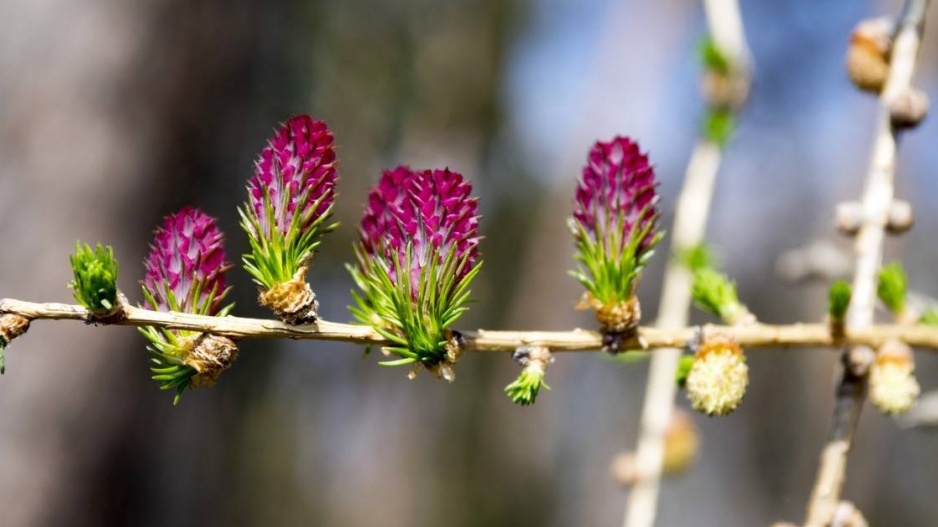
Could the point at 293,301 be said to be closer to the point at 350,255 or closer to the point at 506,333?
the point at 506,333

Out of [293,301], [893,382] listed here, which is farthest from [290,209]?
[893,382]

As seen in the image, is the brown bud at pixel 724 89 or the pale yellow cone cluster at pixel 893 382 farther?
the brown bud at pixel 724 89

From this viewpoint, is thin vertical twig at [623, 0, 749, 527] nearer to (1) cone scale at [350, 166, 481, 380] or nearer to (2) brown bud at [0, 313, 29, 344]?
(1) cone scale at [350, 166, 481, 380]

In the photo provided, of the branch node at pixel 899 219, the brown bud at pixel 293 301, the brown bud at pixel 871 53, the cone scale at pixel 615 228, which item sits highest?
the brown bud at pixel 871 53

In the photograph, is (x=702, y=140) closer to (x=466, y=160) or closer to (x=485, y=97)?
(x=466, y=160)

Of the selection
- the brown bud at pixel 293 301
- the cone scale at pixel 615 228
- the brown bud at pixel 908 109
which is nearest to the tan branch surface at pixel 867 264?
the brown bud at pixel 908 109

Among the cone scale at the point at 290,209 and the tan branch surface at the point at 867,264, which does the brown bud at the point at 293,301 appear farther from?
the tan branch surface at the point at 867,264

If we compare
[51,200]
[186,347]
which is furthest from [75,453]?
[186,347]
